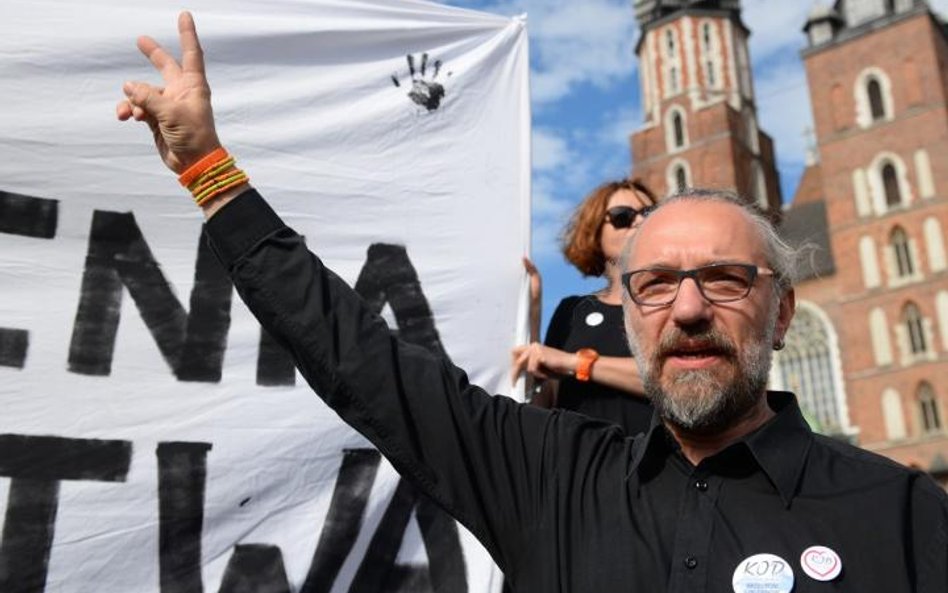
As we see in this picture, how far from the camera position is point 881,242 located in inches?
1144

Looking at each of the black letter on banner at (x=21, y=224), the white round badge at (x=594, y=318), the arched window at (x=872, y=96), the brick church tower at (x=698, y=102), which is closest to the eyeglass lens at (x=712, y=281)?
the white round badge at (x=594, y=318)

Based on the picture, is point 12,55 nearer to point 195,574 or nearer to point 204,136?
point 204,136

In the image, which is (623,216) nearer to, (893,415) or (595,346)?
(595,346)

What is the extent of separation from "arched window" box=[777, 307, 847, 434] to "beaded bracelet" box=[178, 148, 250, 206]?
30.4 metres

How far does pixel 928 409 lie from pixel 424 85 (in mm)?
28187

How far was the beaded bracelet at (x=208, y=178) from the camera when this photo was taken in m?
1.40

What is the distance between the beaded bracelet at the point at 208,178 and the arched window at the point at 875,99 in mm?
31935

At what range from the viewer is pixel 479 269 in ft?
8.13

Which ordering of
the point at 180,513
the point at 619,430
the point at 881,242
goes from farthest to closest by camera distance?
the point at 881,242, the point at 180,513, the point at 619,430

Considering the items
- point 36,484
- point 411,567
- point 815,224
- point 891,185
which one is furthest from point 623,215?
point 815,224

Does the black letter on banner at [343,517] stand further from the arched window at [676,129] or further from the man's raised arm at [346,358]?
the arched window at [676,129]

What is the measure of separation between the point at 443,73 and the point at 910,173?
29580 millimetres

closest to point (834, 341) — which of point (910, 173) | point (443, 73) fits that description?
point (910, 173)

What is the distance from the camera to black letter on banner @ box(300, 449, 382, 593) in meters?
2.01
